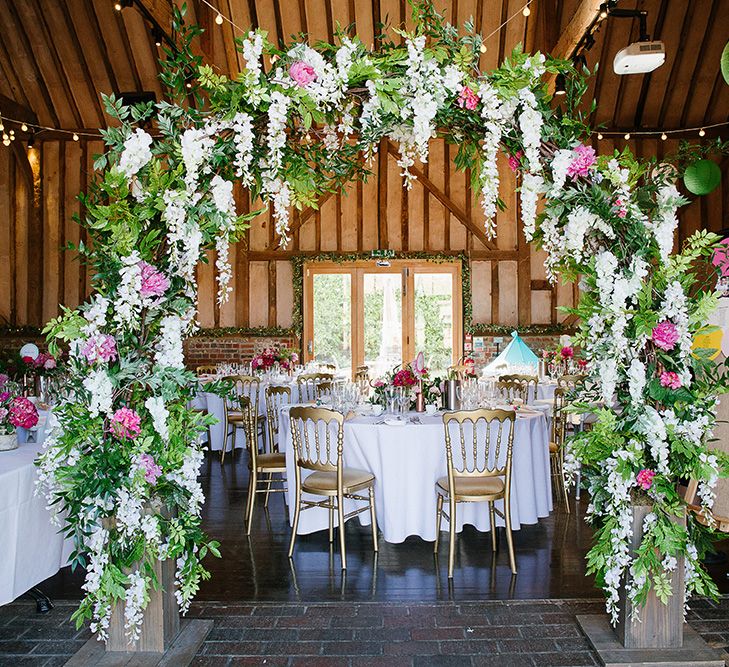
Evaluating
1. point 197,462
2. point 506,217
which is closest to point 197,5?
point 506,217

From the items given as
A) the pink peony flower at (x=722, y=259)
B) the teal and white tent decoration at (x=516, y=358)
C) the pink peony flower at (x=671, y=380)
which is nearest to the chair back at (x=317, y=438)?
the pink peony flower at (x=671, y=380)

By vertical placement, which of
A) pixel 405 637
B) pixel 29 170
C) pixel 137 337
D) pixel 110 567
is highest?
pixel 29 170

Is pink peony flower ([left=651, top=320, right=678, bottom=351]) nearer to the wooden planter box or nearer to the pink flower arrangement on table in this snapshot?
the wooden planter box

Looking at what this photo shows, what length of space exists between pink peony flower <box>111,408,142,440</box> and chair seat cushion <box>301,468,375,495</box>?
A: 1.75 metres

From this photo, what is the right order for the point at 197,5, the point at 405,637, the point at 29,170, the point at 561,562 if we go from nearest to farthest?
the point at 405,637
the point at 561,562
the point at 197,5
the point at 29,170

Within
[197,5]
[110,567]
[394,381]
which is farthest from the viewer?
[197,5]

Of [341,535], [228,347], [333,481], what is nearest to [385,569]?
[341,535]

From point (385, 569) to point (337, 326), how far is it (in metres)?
8.08

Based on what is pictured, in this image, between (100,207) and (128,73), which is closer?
(100,207)

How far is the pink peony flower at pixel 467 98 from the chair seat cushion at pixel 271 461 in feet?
10.8

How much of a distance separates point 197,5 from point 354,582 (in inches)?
363

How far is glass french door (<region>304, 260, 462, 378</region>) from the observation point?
12008 millimetres

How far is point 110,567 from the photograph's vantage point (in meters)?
2.86

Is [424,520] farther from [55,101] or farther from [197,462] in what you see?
[55,101]
